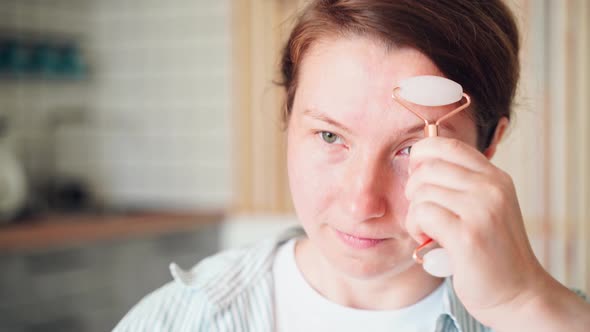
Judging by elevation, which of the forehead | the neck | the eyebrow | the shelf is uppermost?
the forehead

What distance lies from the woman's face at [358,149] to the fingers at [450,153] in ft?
0.29

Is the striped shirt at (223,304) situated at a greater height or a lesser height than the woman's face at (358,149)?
lesser

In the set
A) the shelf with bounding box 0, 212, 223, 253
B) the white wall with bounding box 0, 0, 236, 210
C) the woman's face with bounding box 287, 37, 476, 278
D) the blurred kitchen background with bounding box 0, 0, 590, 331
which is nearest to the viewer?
the woman's face with bounding box 287, 37, 476, 278

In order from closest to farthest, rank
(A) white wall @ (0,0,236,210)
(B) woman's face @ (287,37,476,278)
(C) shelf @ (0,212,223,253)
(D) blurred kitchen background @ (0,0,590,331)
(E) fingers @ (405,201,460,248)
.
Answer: (E) fingers @ (405,201,460,248) < (B) woman's face @ (287,37,476,278) < (D) blurred kitchen background @ (0,0,590,331) < (C) shelf @ (0,212,223,253) < (A) white wall @ (0,0,236,210)

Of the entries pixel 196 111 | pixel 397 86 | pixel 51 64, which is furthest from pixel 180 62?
pixel 397 86

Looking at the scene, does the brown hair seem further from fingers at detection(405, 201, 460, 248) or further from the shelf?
the shelf

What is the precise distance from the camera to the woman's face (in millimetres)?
822

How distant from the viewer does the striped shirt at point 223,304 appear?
0.98 m

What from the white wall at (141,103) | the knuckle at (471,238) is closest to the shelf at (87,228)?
the white wall at (141,103)

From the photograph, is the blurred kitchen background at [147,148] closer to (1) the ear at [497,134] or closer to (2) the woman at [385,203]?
(1) the ear at [497,134]

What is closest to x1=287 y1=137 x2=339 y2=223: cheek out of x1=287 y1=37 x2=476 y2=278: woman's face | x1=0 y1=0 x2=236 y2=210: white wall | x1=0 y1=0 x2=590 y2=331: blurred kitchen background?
x1=287 y1=37 x2=476 y2=278: woman's face

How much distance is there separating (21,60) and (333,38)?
2135mm

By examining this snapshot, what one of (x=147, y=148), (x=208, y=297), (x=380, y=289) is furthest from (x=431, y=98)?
(x=147, y=148)

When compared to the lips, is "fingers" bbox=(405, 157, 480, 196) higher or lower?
higher
